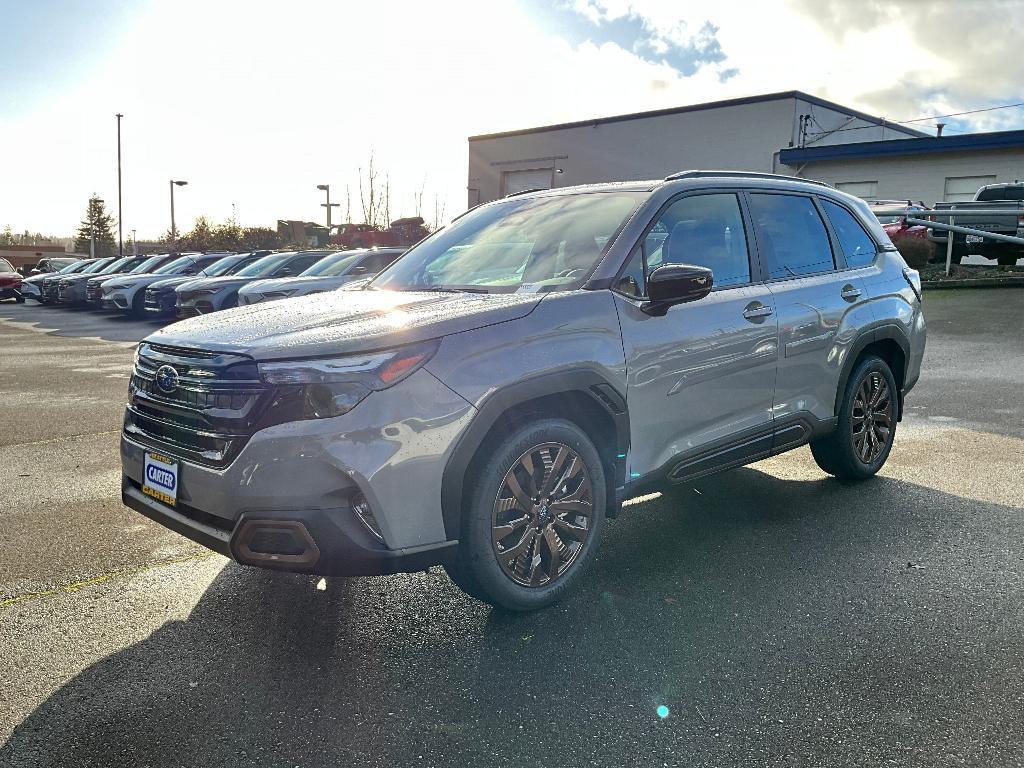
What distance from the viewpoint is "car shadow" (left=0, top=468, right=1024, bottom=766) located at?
260 cm

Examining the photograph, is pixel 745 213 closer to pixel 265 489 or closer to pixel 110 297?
pixel 265 489

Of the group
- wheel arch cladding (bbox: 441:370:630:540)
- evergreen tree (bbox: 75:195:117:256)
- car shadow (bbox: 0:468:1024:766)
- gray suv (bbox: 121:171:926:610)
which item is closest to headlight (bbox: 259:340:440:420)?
gray suv (bbox: 121:171:926:610)

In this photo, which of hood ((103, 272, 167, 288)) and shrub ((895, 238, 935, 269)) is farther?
hood ((103, 272, 167, 288))

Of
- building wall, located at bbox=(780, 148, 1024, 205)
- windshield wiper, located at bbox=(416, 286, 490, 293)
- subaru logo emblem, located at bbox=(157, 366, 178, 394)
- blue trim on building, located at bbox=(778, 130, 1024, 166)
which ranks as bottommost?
subaru logo emblem, located at bbox=(157, 366, 178, 394)

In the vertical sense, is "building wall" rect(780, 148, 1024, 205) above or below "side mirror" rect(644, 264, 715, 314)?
above

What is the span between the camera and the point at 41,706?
2.80m

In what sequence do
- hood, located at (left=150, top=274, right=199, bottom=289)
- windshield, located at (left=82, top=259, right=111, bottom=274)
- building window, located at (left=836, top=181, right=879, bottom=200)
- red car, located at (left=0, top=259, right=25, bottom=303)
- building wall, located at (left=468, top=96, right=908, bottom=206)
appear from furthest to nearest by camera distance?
building wall, located at (left=468, top=96, right=908, bottom=206) < building window, located at (left=836, top=181, right=879, bottom=200) < windshield, located at (left=82, top=259, right=111, bottom=274) < red car, located at (left=0, top=259, right=25, bottom=303) < hood, located at (left=150, top=274, right=199, bottom=289)

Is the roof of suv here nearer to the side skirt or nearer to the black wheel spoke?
the side skirt

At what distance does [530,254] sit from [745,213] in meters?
1.31

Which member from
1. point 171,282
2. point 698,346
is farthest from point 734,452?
point 171,282

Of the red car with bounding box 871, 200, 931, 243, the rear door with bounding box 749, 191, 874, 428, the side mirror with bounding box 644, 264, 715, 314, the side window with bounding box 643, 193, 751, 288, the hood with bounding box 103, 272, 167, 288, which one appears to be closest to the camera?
the side mirror with bounding box 644, 264, 715, 314

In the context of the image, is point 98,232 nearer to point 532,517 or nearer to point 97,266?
point 97,266

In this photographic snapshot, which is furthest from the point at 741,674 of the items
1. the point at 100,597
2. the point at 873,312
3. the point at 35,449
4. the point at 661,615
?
the point at 35,449

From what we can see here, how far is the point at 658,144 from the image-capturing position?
37.7 m
